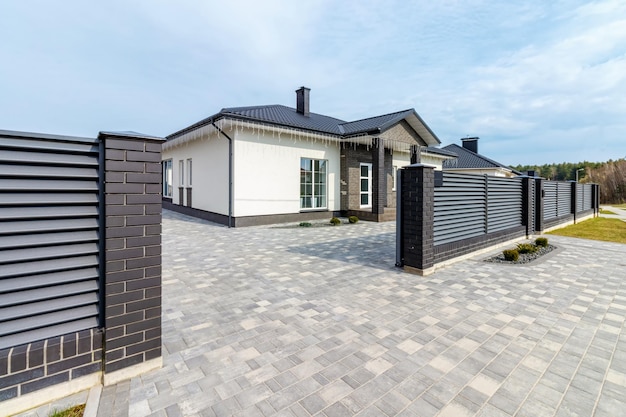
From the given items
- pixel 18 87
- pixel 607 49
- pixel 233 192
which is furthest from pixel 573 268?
pixel 18 87

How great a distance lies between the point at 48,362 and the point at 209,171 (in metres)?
10.8

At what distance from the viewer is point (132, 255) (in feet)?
7.14

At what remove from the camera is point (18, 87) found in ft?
28.9

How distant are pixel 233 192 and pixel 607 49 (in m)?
12.0

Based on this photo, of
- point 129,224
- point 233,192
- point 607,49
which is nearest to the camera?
point 129,224

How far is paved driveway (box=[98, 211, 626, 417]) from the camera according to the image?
1.97 metres

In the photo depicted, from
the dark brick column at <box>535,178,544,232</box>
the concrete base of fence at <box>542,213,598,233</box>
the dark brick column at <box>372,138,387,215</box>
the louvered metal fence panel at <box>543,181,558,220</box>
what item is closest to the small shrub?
the dark brick column at <box>535,178,544,232</box>

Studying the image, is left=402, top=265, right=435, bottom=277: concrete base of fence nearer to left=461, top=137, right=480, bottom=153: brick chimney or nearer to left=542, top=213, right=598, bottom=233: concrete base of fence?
left=542, top=213, right=598, bottom=233: concrete base of fence

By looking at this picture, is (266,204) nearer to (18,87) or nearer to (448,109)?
(18,87)

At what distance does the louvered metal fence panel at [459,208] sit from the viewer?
5332mm

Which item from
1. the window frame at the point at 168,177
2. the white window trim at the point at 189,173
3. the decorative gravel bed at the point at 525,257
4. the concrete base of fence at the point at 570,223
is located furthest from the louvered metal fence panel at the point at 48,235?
the window frame at the point at 168,177

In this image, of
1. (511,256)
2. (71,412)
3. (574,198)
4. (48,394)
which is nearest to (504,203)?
(511,256)

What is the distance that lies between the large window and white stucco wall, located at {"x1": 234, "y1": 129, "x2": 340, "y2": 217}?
0.30 metres

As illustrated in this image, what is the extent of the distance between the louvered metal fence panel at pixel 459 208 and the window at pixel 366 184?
26.2ft
